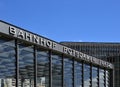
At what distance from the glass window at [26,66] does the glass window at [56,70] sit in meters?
4.64

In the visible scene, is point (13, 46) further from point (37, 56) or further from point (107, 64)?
point (107, 64)

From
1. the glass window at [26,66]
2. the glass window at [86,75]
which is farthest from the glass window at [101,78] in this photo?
the glass window at [26,66]

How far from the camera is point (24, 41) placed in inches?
1591

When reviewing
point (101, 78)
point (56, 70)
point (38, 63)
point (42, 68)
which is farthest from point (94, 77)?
point (38, 63)

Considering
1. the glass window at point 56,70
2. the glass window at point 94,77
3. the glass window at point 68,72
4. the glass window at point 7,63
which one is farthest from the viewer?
the glass window at point 94,77

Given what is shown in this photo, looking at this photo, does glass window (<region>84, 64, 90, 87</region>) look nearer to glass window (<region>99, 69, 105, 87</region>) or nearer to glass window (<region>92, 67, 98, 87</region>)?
glass window (<region>92, 67, 98, 87</region>)

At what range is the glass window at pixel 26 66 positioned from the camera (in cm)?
4092

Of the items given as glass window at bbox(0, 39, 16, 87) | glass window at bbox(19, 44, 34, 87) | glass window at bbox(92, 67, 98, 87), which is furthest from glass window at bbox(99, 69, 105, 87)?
glass window at bbox(0, 39, 16, 87)

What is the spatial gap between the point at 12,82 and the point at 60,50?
9.97m

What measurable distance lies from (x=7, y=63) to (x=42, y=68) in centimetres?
648

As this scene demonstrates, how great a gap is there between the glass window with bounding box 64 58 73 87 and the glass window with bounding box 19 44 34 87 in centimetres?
798

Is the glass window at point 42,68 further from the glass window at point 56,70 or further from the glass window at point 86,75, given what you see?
the glass window at point 86,75

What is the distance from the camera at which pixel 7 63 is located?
39.1 metres

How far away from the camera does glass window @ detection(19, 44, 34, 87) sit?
4092 centimetres
